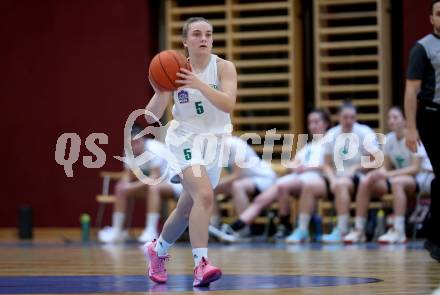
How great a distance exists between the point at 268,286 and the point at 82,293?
94 centimetres

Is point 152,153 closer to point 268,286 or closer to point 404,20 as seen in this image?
point 404,20

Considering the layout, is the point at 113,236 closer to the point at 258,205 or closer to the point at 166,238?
the point at 258,205

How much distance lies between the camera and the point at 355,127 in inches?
424

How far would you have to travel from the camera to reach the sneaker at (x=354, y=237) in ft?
33.8

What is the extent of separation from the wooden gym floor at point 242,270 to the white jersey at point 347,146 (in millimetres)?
1195

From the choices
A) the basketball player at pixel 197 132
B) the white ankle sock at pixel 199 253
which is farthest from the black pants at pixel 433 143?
the white ankle sock at pixel 199 253

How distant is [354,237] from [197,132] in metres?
4.93

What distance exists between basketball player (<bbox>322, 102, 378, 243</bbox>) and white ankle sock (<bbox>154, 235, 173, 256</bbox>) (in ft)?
15.6

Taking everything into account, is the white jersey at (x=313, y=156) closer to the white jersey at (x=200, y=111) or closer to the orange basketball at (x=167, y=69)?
the white jersey at (x=200, y=111)

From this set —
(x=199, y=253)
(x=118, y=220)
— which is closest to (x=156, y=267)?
(x=199, y=253)

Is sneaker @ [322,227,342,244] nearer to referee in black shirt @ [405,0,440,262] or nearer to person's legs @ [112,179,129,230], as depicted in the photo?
person's legs @ [112,179,129,230]

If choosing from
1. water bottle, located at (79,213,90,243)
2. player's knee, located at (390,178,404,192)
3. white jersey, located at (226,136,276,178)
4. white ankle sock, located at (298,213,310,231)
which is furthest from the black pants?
water bottle, located at (79,213,90,243)

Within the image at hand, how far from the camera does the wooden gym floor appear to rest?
520cm

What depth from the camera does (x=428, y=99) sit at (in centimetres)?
685
